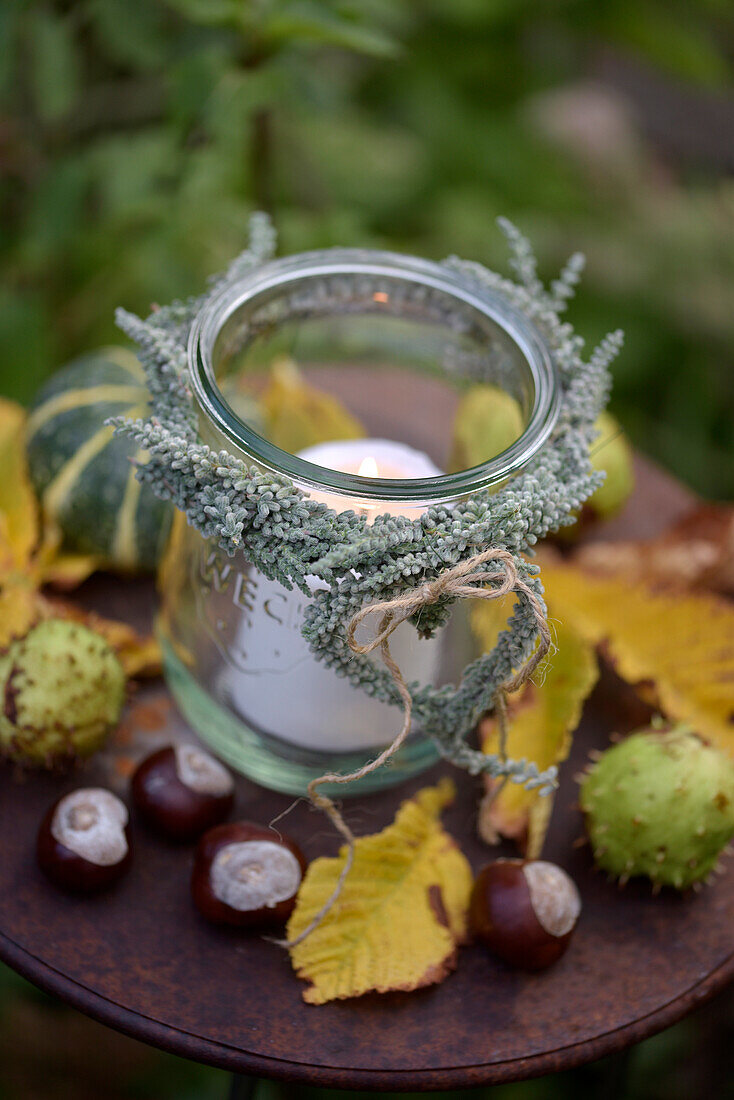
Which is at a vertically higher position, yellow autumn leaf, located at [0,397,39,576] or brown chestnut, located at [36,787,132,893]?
yellow autumn leaf, located at [0,397,39,576]

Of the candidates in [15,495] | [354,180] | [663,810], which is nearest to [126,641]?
[15,495]

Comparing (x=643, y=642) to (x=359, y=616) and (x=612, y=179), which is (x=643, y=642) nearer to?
(x=359, y=616)

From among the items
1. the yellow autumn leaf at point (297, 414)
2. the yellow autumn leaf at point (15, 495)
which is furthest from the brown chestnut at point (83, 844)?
the yellow autumn leaf at point (297, 414)

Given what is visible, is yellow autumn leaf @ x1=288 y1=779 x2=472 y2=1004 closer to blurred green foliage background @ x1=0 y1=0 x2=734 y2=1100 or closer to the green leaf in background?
blurred green foliage background @ x1=0 y1=0 x2=734 y2=1100

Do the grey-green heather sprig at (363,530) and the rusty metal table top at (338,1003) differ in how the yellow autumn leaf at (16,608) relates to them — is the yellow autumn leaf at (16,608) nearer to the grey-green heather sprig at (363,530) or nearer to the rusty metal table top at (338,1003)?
the rusty metal table top at (338,1003)

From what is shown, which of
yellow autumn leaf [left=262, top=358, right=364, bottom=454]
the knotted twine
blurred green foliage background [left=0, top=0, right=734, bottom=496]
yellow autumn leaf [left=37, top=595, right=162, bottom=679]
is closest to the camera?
the knotted twine

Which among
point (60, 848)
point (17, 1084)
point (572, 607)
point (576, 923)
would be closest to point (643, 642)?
point (572, 607)

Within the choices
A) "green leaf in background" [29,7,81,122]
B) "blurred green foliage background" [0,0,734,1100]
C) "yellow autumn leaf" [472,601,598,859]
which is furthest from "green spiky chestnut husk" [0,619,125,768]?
"green leaf in background" [29,7,81,122]
